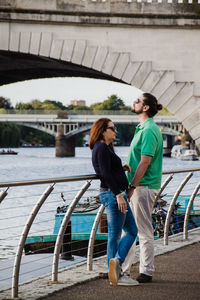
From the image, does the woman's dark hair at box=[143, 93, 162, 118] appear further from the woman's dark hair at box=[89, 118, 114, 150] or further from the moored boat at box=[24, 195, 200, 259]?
the moored boat at box=[24, 195, 200, 259]

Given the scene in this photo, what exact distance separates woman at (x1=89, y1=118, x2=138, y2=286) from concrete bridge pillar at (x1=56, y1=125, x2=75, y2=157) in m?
67.9

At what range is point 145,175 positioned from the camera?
5.30m

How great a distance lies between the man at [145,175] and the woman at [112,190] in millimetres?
240

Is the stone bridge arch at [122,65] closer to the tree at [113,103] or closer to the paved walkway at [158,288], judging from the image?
the paved walkway at [158,288]

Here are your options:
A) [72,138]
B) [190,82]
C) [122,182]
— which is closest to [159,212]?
[190,82]

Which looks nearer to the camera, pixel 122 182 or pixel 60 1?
pixel 122 182

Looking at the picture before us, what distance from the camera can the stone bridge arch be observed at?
45.1 ft

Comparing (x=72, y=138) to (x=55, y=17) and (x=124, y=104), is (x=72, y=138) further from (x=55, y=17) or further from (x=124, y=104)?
(x=55, y=17)

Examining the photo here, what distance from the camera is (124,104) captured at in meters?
129

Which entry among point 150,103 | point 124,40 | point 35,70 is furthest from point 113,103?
point 150,103

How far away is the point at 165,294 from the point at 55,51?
983cm

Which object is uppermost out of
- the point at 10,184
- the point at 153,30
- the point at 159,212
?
the point at 153,30

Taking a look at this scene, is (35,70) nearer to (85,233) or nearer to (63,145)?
(85,233)

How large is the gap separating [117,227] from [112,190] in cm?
36
